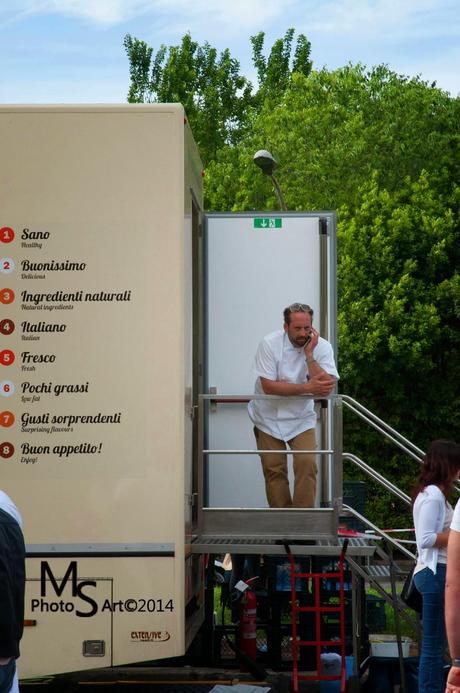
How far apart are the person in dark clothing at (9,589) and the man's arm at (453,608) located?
161 centimetres

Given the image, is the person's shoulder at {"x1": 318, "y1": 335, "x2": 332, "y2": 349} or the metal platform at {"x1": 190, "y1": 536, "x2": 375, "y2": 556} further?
the person's shoulder at {"x1": 318, "y1": 335, "x2": 332, "y2": 349}

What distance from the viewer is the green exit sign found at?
9312mm

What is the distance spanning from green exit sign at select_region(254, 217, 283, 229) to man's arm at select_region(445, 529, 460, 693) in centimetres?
507

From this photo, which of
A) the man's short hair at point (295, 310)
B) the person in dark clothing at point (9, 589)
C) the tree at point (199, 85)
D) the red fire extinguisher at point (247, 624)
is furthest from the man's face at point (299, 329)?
the tree at point (199, 85)

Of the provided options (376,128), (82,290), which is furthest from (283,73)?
(82,290)

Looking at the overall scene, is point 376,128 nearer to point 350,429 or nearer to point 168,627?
point 350,429

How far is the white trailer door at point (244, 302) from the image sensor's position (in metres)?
9.29

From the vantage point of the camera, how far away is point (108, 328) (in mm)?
6688

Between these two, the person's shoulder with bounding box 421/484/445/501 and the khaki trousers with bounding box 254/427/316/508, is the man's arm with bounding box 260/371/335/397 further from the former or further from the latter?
the person's shoulder with bounding box 421/484/445/501

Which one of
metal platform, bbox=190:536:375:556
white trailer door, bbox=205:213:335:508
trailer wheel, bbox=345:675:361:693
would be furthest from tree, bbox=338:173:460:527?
metal platform, bbox=190:536:375:556

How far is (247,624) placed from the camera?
8859 mm

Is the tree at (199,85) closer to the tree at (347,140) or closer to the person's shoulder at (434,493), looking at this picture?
the tree at (347,140)

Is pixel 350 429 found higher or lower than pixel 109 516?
higher

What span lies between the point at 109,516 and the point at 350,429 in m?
18.0
